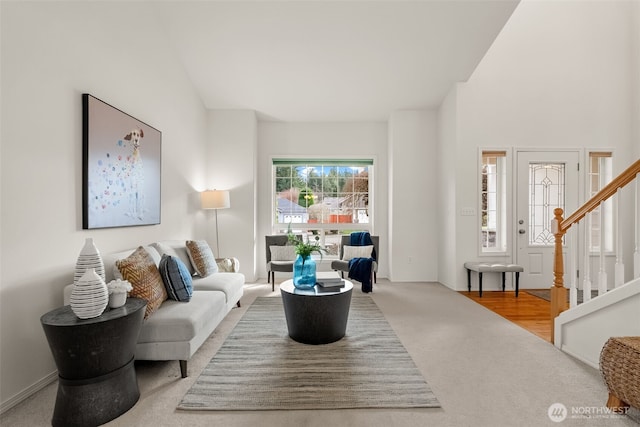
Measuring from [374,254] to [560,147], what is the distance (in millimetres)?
3170

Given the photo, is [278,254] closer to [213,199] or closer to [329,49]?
[213,199]

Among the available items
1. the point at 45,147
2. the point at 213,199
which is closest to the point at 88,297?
the point at 45,147

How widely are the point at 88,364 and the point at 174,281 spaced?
0.93 metres

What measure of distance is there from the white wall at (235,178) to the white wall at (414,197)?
7.63 feet

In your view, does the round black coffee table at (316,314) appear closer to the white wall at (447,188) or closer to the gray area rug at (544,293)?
the white wall at (447,188)

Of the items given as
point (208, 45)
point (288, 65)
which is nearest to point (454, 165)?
point (288, 65)

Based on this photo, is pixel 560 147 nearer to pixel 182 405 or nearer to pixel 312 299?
pixel 312 299

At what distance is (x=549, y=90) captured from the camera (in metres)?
4.95

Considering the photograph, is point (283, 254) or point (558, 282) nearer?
point (558, 282)

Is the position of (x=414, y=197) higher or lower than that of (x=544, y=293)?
higher

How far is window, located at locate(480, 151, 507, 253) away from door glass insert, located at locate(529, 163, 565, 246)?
1.32 feet

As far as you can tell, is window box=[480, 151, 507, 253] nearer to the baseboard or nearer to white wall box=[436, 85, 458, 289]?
white wall box=[436, 85, 458, 289]

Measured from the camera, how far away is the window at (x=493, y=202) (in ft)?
16.3

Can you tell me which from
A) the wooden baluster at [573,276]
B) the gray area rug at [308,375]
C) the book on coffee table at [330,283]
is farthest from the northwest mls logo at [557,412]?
the book on coffee table at [330,283]
